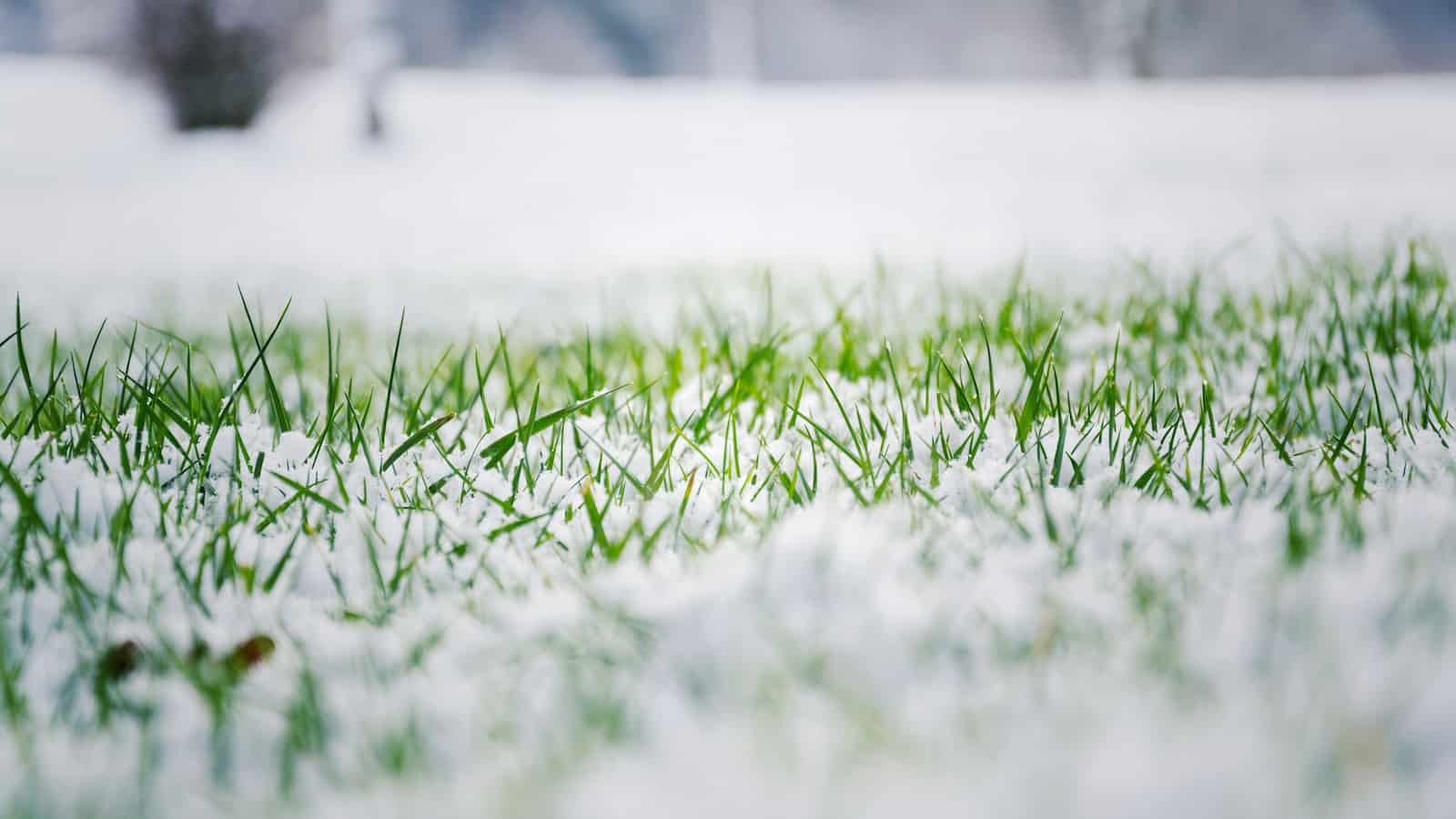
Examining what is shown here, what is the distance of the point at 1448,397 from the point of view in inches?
65.0

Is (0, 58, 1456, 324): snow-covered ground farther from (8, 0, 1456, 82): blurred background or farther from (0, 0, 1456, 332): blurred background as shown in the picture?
(8, 0, 1456, 82): blurred background

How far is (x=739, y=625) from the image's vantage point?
0.77m

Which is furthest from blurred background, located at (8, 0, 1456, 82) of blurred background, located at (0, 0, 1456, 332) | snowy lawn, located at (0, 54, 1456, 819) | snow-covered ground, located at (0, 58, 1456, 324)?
snowy lawn, located at (0, 54, 1456, 819)

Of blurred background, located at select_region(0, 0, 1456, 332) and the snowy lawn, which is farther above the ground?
blurred background, located at select_region(0, 0, 1456, 332)

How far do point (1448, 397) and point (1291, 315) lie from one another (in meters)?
0.69

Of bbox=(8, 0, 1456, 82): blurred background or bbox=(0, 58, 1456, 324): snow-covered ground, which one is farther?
bbox=(8, 0, 1456, 82): blurred background

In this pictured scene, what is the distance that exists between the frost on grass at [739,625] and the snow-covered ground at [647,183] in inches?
113

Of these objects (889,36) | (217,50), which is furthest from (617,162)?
(889,36)

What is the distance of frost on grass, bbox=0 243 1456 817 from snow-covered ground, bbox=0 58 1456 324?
9.44 feet

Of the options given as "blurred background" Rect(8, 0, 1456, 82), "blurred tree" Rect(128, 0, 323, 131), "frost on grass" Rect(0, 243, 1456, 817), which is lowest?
"frost on grass" Rect(0, 243, 1456, 817)

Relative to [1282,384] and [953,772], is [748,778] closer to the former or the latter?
[953,772]

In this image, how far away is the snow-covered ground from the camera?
6.43 metres

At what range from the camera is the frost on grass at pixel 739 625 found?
0.60 metres

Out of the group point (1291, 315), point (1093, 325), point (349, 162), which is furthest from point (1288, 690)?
point (349, 162)
